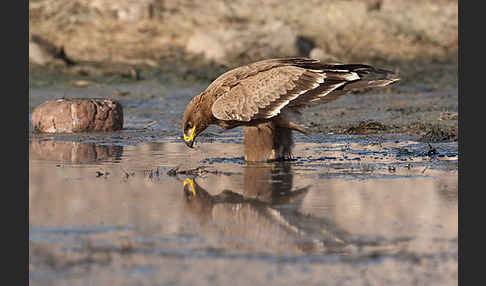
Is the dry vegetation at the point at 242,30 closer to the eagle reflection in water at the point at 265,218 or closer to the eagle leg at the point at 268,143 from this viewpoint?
the eagle leg at the point at 268,143

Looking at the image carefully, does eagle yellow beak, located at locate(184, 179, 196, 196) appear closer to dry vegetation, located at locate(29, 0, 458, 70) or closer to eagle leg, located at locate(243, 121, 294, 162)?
eagle leg, located at locate(243, 121, 294, 162)

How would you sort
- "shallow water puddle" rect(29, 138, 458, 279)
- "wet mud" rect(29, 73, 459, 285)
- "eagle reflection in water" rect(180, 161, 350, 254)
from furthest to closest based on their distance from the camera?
"eagle reflection in water" rect(180, 161, 350, 254)
"shallow water puddle" rect(29, 138, 458, 279)
"wet mud" rect(29, 73, 459, 285)

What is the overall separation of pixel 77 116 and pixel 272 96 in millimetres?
4416

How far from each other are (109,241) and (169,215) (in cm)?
91

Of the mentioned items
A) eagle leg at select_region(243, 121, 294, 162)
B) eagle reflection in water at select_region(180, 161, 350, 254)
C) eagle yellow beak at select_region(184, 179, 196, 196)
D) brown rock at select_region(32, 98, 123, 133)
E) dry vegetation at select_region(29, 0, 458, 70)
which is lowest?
eagle reflection in water at select_region(180, 161, 350, 254)

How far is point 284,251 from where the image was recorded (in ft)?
18.3

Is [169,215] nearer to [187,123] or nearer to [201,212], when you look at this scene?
[201,212]

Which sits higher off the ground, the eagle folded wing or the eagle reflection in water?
the eagle folded wing

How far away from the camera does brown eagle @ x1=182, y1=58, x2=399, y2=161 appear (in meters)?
9.91

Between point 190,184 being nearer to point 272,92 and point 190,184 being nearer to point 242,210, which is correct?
point 242,210

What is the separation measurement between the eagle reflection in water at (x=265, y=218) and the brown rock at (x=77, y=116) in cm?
521

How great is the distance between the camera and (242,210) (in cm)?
697

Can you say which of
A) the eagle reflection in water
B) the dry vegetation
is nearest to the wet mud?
the eagle reflection in water

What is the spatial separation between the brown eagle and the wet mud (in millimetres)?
375
